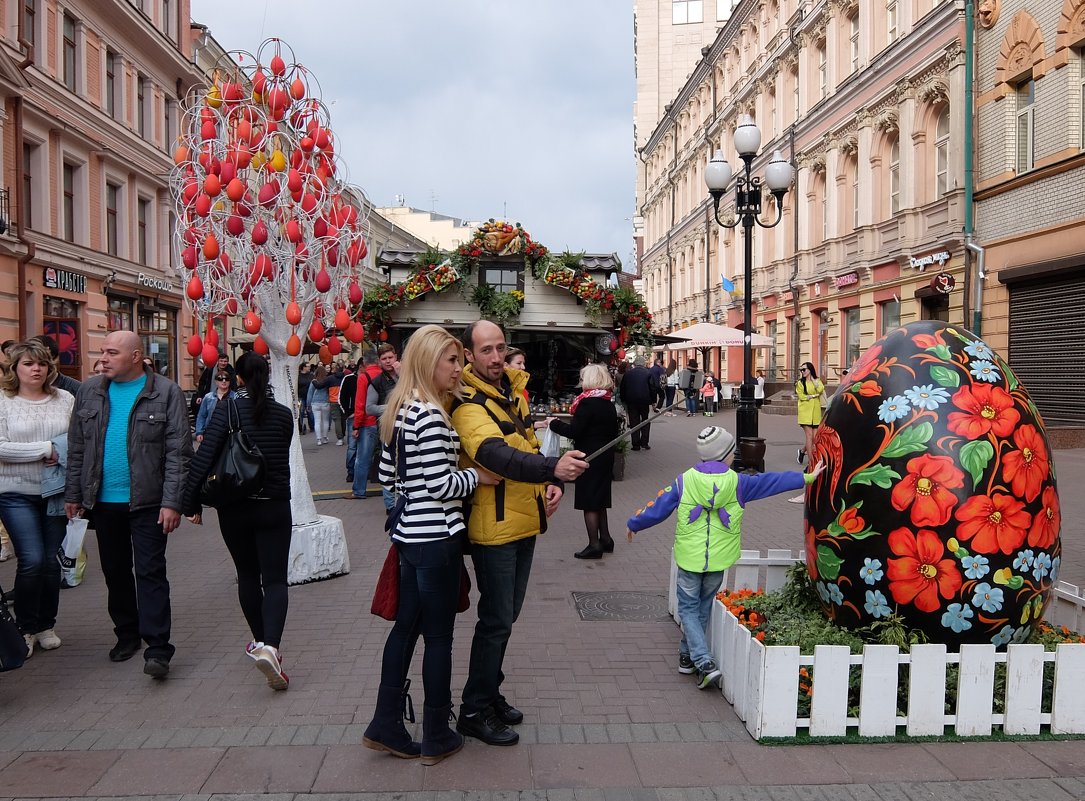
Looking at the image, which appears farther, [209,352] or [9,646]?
[209,352]

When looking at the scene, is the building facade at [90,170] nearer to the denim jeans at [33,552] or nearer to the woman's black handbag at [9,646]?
the denim jeans at [33,552]

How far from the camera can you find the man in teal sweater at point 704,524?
4438 millimetres

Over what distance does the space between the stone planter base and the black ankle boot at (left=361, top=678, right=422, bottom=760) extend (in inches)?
118

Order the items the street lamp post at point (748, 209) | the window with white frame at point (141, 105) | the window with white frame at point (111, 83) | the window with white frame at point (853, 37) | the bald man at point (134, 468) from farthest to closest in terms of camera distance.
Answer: the window with white frame at point (853, 37)
the window with white frame at point (141, 105)
the window with white frame at point (111, 83)
the street lamp post at point (748, 209)
the bald man at point (134, 468)

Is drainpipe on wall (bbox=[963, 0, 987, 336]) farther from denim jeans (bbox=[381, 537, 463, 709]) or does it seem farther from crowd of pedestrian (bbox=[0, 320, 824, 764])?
denim jeans (bbox=[381, 537, 463, 709])

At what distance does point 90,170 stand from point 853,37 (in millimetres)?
21945

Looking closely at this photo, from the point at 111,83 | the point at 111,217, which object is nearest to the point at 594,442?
the point at 111,217

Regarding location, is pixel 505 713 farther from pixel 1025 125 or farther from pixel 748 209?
pixel 1025 125

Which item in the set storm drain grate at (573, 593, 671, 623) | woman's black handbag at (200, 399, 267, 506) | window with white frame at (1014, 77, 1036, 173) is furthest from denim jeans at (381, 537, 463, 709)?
window with white frame at (1014, 77, 1036, 173)

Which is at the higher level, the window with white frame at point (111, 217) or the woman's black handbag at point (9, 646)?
the window with white frame at point (111, 217)

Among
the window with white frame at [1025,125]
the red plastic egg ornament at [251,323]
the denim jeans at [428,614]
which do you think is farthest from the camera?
the window with white frame at [1025,125]

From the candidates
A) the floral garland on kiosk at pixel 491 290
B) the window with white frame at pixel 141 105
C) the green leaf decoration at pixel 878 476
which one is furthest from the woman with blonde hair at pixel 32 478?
the window with white frame at pixel 141 105

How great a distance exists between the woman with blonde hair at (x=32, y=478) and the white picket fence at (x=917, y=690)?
3934mm

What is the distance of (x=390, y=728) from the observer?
143 inches
